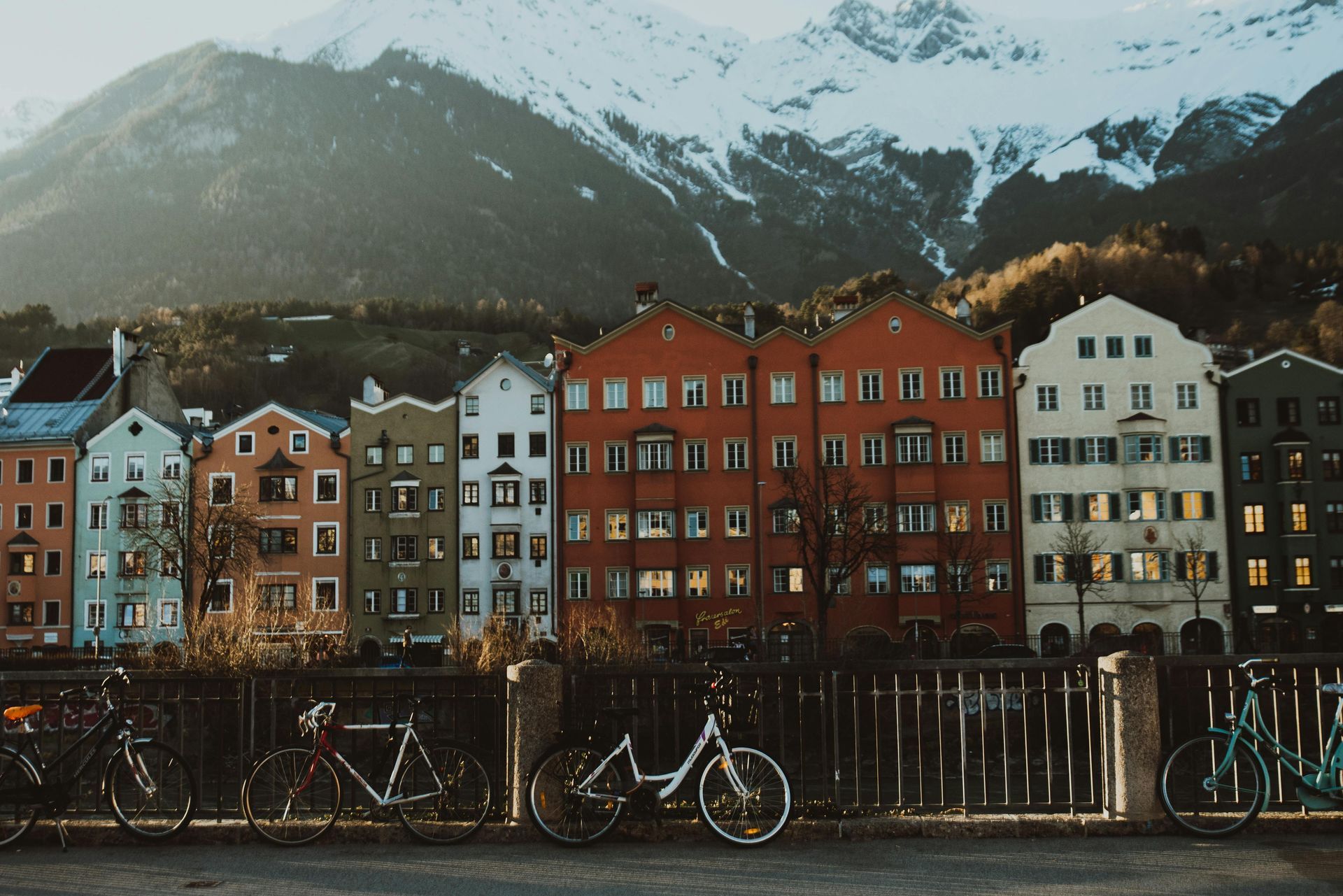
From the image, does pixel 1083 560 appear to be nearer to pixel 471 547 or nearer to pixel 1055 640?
pixel 1055 640

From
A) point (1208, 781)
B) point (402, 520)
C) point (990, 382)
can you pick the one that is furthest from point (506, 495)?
point (1208, 781)

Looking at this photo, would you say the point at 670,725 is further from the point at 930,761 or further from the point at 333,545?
the point at 333,545

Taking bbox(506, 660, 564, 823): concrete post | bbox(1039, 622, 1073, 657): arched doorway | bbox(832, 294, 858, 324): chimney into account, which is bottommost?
bbox(1039, 622, 1073, 657): arched doorway

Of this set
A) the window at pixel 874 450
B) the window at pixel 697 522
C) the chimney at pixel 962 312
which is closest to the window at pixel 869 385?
the window at pixel 874 450

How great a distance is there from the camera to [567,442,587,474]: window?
201 feet

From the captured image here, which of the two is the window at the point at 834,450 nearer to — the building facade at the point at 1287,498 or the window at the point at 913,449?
the window at the point at 913,449

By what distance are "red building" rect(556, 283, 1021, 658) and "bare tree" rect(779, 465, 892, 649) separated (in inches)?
27.0

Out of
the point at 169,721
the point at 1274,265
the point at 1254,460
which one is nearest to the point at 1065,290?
the point at 1274,265

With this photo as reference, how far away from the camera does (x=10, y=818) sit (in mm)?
12016

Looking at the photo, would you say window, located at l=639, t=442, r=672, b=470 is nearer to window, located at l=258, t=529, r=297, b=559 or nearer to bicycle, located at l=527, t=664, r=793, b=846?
window, located at l=258, t=529, r=297, b=559

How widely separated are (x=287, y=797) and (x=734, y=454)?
49387mm

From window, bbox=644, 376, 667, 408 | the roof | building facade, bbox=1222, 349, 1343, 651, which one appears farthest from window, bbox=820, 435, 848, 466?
the roof

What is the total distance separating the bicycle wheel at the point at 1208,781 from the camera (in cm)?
1110

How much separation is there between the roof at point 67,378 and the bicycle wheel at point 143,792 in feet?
210
